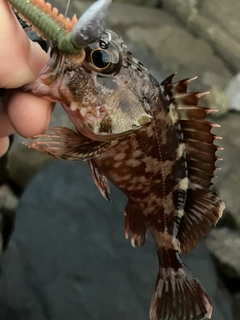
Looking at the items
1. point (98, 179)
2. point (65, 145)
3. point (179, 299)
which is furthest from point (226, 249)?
point (65, 145)

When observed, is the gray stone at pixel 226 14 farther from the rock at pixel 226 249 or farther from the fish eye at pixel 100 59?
the fish eye at pixel 100 59

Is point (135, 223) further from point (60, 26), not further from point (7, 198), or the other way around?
point (7, 198)

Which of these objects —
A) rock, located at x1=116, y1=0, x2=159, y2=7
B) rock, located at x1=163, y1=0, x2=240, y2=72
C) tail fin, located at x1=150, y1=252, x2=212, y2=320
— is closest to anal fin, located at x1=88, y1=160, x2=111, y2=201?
tail fin, located at x1=150, y1=252, x2=212, y2=320

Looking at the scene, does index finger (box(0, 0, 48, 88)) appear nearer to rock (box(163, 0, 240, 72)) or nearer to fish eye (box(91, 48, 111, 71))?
fish eye (box(91, 48, 111, 71))

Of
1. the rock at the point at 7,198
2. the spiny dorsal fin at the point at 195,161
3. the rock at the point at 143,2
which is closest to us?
the spiny dorsal fin at the point at 195,161

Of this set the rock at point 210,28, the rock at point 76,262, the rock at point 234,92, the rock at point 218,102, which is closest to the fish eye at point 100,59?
the rock at point 76,262

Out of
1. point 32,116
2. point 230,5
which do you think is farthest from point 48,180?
point 230,5

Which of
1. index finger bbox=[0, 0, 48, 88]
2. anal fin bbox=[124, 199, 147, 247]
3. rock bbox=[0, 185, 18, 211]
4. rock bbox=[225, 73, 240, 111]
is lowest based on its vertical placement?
rock bbox=[0, 185, 18, 211]
